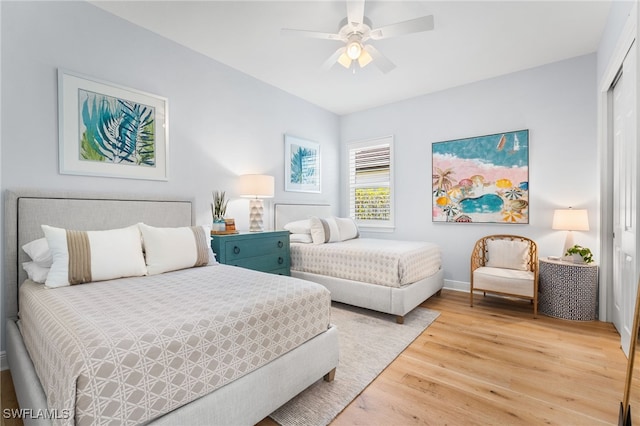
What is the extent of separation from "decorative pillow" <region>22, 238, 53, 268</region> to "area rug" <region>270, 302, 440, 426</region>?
66.7 inches

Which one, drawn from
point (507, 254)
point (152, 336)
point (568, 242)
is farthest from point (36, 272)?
point (568, 242)

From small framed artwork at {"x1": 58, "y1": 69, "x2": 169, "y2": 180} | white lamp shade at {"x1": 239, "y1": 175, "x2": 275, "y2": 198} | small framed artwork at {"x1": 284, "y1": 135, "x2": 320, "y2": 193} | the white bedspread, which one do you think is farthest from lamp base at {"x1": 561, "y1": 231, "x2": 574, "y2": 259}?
small framed artwork at {"x1": 58, "y1": 69, "x2": 169, "y2": 180}

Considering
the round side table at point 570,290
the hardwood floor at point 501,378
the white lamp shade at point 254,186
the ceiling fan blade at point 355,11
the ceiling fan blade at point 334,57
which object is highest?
the ceiling fan blade at point 355,11

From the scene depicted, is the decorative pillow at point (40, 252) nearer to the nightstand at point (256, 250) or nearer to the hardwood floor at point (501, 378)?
the nightstand at point (256, 250)

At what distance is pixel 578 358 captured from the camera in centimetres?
217

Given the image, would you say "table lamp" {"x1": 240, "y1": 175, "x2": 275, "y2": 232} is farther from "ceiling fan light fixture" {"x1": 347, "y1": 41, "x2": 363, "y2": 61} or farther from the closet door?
the closet door

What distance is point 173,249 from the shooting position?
223 centimetres

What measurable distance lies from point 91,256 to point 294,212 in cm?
265

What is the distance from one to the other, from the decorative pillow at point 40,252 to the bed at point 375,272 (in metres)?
2.30

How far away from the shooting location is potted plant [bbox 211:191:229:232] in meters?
3.07

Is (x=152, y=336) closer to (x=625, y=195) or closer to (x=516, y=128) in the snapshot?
(x=625, y=195)

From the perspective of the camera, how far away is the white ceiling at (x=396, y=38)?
95.2 inches

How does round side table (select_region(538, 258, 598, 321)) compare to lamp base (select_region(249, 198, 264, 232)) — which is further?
lamp base (select_region(249, 198, 264, 232))

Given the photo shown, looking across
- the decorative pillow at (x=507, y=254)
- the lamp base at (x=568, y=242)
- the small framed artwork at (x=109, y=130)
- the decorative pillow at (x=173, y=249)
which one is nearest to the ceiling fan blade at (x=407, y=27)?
the small framed artwork at (x=109, y=130)
